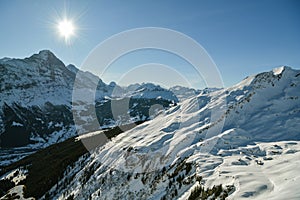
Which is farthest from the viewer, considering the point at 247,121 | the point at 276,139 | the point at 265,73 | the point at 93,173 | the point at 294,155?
→ the point at 265,73

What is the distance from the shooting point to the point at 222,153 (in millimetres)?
17906

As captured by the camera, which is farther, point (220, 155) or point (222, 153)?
point (222, 153)

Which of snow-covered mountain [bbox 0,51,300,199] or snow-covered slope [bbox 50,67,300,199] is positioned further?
snow-covered slope [bbox 50,67,300,199]

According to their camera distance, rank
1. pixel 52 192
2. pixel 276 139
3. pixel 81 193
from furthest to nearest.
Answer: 1. pixel 52 192
2. pixel 81 193
3. pixel 276 139

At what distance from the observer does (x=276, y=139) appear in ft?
61.5

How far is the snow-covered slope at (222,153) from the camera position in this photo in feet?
42.8

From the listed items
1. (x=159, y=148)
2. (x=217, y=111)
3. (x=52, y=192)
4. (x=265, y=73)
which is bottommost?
(x=52, y=192)

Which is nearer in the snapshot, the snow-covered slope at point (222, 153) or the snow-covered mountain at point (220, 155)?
the snow-covered mountain at point (220, 155)

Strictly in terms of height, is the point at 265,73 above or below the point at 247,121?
above

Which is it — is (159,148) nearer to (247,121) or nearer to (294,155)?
(247,121)

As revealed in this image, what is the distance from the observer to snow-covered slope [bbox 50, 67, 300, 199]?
13.0m

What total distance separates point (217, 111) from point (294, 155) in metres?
12.7

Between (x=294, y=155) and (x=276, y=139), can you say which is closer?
(x=294, y=155)

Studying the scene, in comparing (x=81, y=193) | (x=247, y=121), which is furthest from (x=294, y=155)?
(x=81, y=193)
